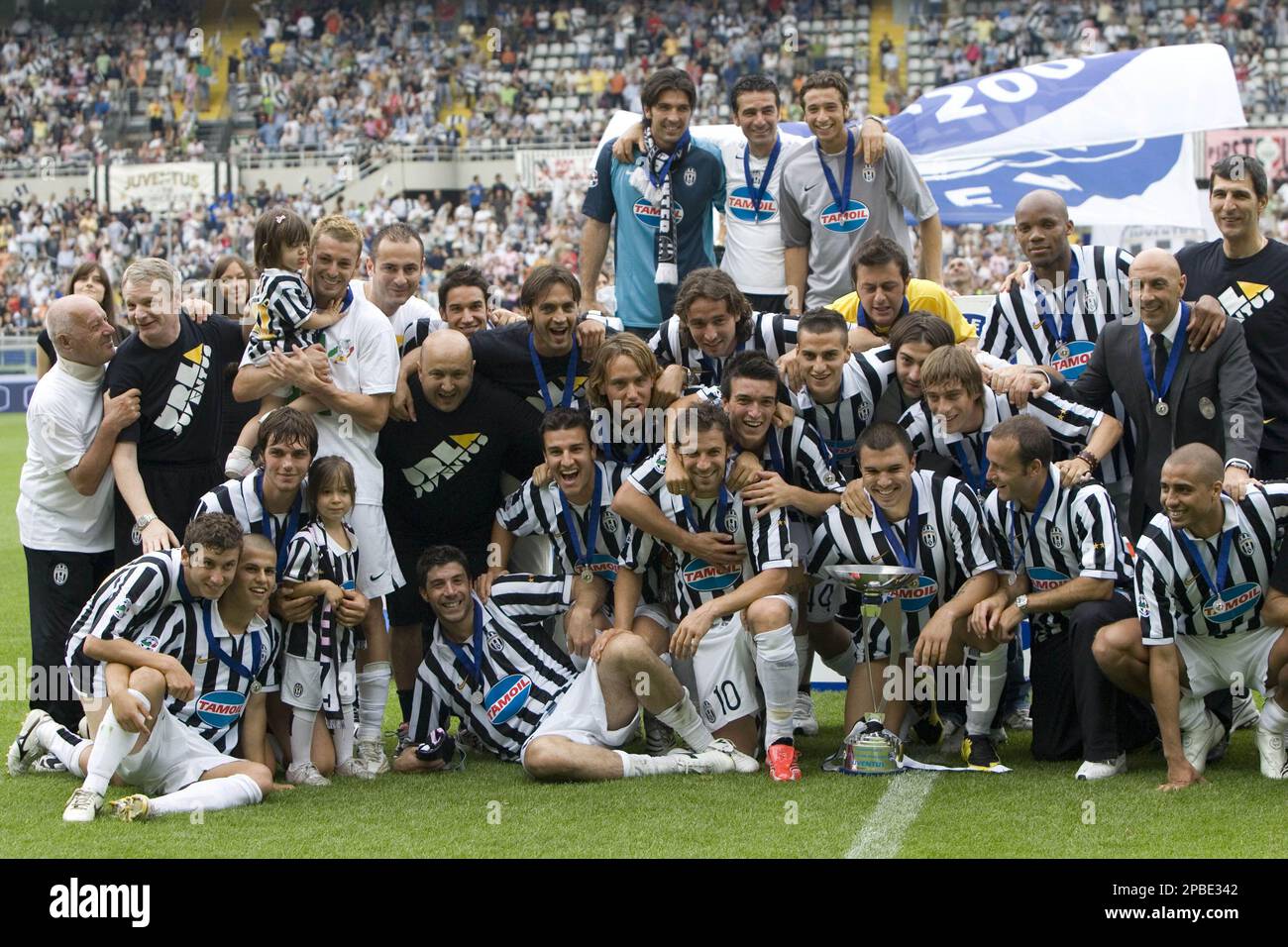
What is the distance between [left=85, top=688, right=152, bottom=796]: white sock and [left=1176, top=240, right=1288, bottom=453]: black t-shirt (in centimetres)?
406

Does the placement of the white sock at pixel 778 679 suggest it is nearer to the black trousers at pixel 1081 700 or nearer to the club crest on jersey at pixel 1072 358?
the black trousers at pixel 1081 700

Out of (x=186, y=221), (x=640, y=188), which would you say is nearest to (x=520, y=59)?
(x=186, y=221)

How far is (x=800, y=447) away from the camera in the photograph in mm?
5641

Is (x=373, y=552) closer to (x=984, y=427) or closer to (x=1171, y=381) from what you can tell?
(x=984, y=427)

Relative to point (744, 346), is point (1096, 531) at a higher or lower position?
lower

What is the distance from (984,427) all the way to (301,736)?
270cm

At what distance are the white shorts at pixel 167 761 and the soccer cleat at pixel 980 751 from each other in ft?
8.29

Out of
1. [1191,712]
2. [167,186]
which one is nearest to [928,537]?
[1191,712]

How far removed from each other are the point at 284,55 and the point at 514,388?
32.1m

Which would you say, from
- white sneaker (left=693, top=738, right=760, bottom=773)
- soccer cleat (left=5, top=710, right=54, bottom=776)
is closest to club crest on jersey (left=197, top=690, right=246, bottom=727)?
soccer cleat (left=5, top=710, right=54, bottom=776)

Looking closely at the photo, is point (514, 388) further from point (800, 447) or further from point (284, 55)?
point (284, 55)

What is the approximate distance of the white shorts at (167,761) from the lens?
498cm

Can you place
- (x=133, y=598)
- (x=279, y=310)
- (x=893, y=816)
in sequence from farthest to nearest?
(x=279, y=310) → (x=133, y=598) → (x=893, y=816)

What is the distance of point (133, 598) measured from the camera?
16.5 feet
